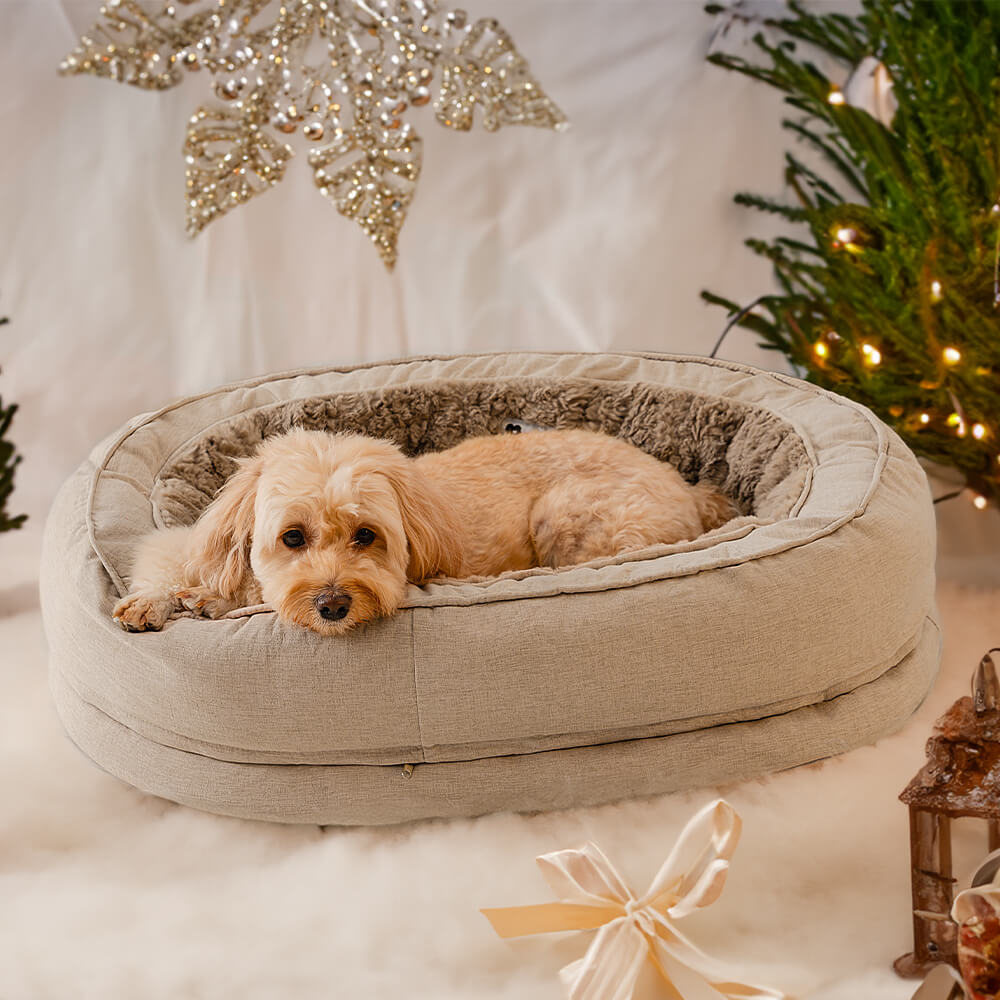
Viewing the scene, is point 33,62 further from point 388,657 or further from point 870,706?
point 870,706

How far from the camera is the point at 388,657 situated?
2.22 m

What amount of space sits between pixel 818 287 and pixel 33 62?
313cm

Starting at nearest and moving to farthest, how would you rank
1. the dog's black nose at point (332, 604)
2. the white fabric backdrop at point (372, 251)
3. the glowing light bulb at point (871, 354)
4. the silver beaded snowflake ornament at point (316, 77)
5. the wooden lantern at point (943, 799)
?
the wooden lantern at point (943, 799)
the dog's black nose at point (332, 604)
the glowing light bulb at point (871, 354)
the silver beaded snowflake ornament at point (316, 77)
the white fabric backdrop at point (372, 251)

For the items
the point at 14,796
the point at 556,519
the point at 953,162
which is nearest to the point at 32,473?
the point at 14,796

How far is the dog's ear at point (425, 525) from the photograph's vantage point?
241 cm

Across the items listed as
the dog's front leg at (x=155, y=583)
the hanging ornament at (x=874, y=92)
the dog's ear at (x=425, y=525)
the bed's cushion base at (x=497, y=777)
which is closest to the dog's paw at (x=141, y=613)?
the dog's front leg at (x=155, y=583)

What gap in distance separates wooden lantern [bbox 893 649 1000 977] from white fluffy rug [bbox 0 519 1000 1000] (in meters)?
0.10

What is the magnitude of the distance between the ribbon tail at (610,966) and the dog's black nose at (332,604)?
2.47ft

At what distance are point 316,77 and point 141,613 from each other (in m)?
2.64

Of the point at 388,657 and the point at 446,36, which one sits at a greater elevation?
the point at 446,36

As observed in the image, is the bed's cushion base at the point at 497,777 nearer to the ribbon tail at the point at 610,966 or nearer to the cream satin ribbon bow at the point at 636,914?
the cream satin ribbon bow at the point at 636,914

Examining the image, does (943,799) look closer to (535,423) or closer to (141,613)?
(141,613)

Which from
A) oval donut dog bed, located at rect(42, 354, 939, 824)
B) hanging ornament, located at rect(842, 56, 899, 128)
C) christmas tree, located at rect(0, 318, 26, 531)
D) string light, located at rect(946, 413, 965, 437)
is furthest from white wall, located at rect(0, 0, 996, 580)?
oval donut dog bed, located at rect(42, 354, 939, 824)

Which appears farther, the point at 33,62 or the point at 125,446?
the point at 33,62
